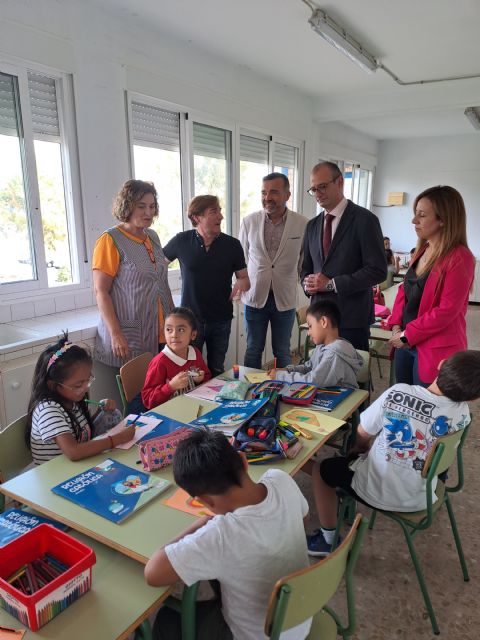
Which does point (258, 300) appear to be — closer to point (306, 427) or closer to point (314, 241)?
point (314, 241)

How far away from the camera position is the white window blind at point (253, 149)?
15.0 feet

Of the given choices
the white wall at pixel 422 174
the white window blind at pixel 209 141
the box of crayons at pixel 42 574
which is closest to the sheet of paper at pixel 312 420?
the box of crayons at pixel 42 574

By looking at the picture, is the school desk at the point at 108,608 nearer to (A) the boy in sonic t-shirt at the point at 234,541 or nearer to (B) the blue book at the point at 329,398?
(A) the boy in sonic t-shirt at the point at 234,541

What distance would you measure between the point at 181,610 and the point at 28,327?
6.62ft

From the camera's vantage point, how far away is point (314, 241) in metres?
2.65

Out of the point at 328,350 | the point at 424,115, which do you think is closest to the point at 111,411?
the point at 328,350

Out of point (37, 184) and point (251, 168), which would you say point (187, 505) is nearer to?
point (37, 184)

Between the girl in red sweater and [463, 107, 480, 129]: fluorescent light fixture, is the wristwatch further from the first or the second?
[463, 107, 480, 129]: fluorescent light fixture

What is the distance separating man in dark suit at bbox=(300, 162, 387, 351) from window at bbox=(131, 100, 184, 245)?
1525mm

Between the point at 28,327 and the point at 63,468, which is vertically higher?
the point at 28,327

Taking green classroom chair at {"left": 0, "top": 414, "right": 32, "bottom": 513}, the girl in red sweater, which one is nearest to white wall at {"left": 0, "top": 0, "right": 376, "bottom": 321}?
the girl in red sweater

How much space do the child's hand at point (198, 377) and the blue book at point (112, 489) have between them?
74cm

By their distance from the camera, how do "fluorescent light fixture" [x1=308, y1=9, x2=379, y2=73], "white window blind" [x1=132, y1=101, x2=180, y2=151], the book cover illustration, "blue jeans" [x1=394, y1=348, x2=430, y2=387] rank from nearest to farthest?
the book cover illustration
"blue jeans" [x1=394, y1=348, x2=430, y2=387]
"fluorescent light fixture" [x1=308, y1=9, x2=379, y2=73]
"white window blind" [x1=132, y1=101, x2=180, y2=151]

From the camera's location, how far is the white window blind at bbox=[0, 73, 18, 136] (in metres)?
2.53
